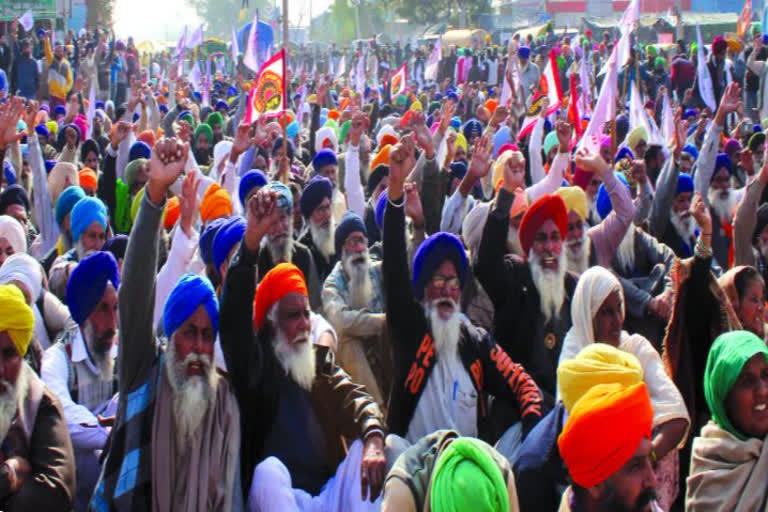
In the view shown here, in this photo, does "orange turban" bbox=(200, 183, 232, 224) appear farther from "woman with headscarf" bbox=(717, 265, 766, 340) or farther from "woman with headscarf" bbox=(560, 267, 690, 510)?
"woman with headscarf" bbox=(717, 265, 766, 340)

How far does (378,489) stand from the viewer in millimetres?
3559

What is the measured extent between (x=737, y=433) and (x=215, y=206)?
368 cm

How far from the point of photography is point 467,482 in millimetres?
2865

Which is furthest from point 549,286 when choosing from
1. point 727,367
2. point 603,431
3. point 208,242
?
point 603,431

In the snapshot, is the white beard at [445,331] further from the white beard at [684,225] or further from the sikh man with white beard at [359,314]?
the white beard at [684,225]

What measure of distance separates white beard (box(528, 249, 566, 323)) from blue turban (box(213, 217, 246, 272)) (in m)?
1.31

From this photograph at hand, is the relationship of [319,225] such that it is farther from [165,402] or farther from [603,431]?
[603,431]

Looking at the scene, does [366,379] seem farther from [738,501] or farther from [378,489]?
[738,501]

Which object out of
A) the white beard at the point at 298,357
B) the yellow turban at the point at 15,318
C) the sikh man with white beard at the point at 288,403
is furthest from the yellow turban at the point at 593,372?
the yellow turban at the point at 15,318

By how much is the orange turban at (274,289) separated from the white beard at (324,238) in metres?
2.16

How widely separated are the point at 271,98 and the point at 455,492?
609 cm

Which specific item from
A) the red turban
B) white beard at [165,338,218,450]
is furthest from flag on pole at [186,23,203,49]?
white beard at [165,338,218,450]

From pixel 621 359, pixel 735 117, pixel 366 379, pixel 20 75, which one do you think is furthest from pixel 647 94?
pixel 621 359

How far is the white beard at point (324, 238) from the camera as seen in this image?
628 cm
